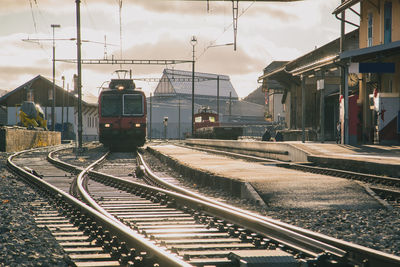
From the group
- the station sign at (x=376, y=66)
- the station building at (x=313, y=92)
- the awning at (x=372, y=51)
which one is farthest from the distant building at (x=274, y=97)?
the station sign at (x=376, y=66)

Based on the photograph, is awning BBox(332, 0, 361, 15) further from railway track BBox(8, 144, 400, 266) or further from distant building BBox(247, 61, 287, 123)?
distant building BBox(247, 61, 287, 123)

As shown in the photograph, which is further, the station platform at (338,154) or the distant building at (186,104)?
the distant building at (186,104)

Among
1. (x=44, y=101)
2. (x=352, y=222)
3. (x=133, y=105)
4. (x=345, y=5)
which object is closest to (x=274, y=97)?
(x=44, y=101)

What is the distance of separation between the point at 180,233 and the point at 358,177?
782 centimetres

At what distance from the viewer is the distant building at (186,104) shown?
95438mm

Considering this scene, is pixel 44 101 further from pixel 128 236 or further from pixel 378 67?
pixel 128 236

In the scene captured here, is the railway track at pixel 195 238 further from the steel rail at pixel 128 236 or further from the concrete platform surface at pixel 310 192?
the concrete platform surface at pixel 310 192

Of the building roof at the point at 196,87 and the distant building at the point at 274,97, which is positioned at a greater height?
the building roof at the point at 196,87

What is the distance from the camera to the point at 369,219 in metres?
7.14

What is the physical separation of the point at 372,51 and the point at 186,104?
84767 millimetres

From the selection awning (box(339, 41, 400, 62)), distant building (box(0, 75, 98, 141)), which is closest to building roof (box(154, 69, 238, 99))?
distant building (box(0, 75, 98, 141))

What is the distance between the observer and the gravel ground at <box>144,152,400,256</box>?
5.77m

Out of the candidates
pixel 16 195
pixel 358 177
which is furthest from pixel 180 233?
pixel 358 177

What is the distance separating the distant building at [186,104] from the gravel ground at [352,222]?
8097 centimetres
